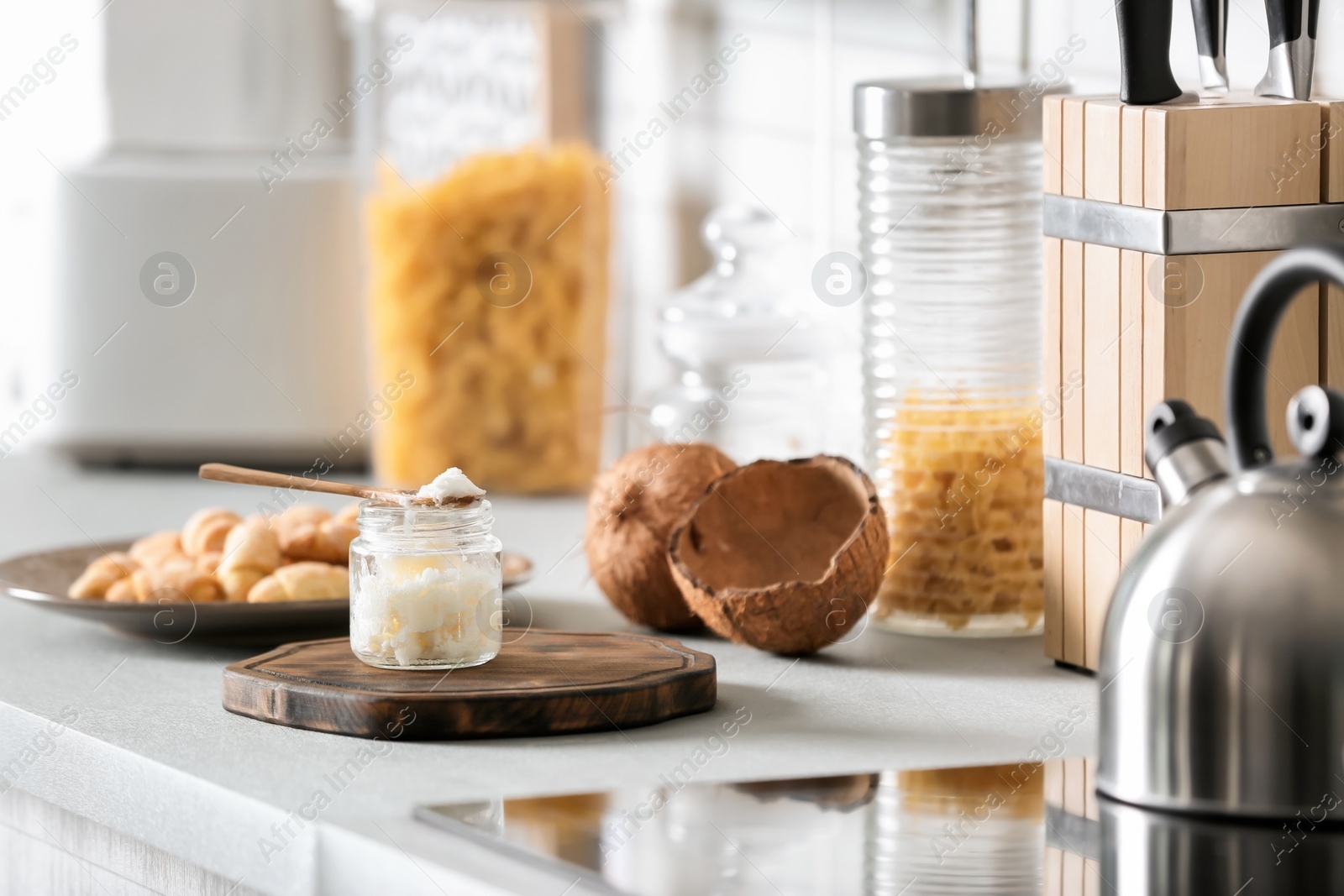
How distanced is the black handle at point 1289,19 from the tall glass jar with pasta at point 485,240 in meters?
0.80

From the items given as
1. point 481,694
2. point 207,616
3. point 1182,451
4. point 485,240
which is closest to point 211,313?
point 485,240

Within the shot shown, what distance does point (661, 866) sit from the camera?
74cm

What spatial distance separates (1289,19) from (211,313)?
3.73 feet

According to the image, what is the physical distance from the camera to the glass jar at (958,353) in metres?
1.17

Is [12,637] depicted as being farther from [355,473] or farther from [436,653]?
[355,473]

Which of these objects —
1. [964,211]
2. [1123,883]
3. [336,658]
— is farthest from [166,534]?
[1123,883]

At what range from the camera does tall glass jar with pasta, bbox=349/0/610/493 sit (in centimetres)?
172

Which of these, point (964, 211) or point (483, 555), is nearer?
point (483, 555)

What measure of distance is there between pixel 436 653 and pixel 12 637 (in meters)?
0.36

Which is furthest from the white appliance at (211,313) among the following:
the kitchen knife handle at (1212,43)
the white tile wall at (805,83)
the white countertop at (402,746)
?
the kitchen knife handle at (1212,43)

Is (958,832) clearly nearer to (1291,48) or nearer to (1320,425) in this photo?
(1320,425)

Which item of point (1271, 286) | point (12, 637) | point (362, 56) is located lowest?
point (12, 637)

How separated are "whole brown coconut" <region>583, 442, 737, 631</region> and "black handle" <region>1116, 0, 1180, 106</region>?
0.34 meters

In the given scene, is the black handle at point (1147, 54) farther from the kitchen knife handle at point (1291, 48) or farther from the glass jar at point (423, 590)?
the glass jar at point (423, 590)
